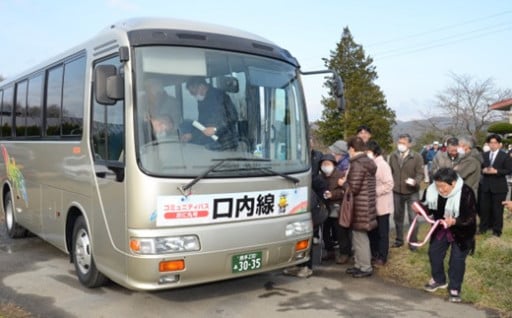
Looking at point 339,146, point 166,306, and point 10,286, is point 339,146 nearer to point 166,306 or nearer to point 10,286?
point 166,306

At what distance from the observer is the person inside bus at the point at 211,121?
4.68 meters

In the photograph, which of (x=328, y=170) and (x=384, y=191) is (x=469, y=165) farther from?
(x=328, y=170)

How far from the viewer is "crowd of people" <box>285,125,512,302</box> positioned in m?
5.21

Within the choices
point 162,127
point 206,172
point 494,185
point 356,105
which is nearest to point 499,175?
point 494,185

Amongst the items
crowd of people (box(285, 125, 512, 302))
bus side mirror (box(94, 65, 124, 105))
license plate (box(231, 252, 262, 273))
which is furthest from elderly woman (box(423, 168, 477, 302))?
bus side mirror (box(94, 65, 124, 105))

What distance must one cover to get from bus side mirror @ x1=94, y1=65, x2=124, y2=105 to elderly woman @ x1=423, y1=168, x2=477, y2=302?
11.2 ft

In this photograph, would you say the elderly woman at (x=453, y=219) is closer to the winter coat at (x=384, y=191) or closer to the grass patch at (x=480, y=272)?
the grass patch at (x=480, y=272)

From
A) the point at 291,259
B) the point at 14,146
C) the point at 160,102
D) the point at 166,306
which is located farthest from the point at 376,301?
the point at 14,146

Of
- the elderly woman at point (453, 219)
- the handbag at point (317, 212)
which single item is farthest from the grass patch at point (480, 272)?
the handbag at point (317, 212)

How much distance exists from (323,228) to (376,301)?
209 centimetres

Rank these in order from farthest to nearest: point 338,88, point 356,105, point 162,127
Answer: point 356,105 → point 338,88 → point 162,127

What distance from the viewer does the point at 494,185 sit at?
8.31 meters

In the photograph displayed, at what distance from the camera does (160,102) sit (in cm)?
461

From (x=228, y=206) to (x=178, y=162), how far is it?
68 centimetres
